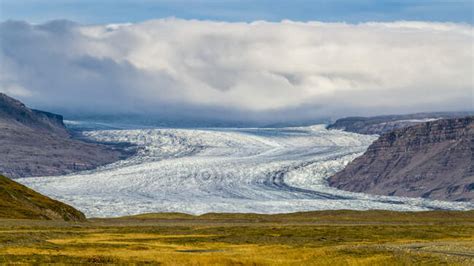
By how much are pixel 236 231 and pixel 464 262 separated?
3317cm

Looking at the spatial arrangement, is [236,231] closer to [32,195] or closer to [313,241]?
[313,241]

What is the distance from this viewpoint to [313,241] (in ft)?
201

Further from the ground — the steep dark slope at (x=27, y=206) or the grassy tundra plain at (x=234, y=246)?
the grassy tundra plain at (x=234, y=246)

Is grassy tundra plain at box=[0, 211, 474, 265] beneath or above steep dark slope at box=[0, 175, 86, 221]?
above

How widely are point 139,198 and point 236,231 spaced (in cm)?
11262

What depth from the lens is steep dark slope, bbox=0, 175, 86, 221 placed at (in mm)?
87375

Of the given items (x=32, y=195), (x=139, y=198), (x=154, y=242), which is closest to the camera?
(x=154, y=242)

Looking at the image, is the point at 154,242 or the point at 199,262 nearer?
the point at 199,262

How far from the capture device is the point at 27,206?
A: 307ft

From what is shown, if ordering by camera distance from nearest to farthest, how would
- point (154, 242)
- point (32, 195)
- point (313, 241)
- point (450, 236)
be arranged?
point (154, 242), point (313, 241), point (450, 236), point (32, 195)

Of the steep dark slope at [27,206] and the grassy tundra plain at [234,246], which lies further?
the steep dark slope at [27,206]

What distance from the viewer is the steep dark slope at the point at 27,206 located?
287 feet

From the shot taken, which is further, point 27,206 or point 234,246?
point 27,206

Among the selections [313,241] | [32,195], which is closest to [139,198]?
[32,195]
